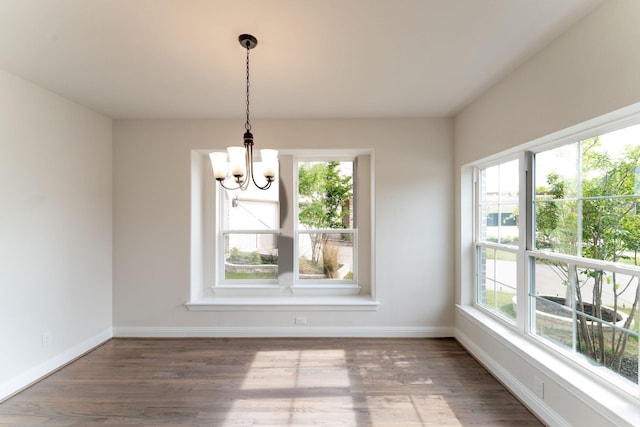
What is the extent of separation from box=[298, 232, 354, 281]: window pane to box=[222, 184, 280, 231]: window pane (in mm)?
547

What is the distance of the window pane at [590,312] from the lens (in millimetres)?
1646

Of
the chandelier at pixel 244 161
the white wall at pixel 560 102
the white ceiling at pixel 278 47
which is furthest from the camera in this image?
the chandelier at pixel 244 161

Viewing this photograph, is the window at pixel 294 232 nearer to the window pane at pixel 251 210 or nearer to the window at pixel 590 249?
the window pane at pixel 251 210

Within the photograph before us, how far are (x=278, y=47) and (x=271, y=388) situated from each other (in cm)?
251

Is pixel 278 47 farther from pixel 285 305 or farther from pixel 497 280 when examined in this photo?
pixel 497 280

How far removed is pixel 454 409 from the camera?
214 centimetres

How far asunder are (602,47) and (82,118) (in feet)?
13.3

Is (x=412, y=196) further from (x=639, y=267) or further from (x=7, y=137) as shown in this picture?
(x=7, y=137)

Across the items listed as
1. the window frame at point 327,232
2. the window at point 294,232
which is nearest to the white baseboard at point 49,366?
the window at point 294,232

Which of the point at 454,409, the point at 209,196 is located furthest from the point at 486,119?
the point at 209,196

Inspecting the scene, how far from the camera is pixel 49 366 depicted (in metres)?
2.61

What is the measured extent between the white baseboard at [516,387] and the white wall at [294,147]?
49 cm

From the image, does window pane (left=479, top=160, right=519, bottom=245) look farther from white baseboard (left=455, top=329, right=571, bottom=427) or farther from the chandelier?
the chandelier

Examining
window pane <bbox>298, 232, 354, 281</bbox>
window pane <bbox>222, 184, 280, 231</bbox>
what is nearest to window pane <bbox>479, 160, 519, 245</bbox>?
window pane <bbox>298, 232, 354, 281</bbox>
